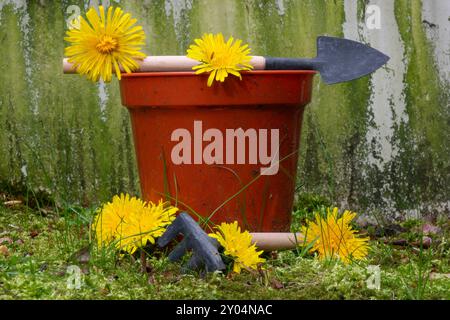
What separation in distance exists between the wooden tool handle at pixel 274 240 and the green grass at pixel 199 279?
0.04 metres

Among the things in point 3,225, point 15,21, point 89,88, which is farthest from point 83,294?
point 15,21

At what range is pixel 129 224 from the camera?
2014 mm

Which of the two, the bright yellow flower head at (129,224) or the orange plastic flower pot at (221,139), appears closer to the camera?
the bright yellow flower head at (129,224)

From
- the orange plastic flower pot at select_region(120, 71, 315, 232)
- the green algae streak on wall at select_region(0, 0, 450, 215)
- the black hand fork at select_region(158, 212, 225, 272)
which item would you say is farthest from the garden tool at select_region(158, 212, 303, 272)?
the green algae streak on wall at select_region(0, 0, 450, 215)

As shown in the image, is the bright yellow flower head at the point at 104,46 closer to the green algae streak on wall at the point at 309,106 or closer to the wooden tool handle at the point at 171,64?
the wooden tool handle at the point at 171,64

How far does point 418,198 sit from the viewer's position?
3172 millimetres

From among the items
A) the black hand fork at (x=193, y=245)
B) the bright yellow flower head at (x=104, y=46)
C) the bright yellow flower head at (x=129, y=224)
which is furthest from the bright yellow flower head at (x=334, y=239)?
the bright yellow flower head at (x=104, y=46)

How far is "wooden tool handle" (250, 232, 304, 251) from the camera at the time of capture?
6.94ft

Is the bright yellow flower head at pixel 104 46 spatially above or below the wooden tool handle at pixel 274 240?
above

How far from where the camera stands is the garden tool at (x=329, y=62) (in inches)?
88.0

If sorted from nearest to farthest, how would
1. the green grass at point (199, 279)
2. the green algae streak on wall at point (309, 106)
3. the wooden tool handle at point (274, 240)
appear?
the green grass at point (199, 279), the wooden tool handle at point (274, 240), the green algae streak on wall at point (309, 106)
